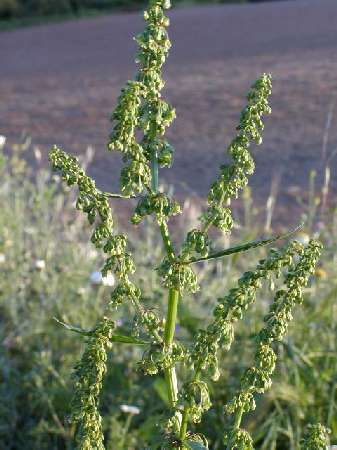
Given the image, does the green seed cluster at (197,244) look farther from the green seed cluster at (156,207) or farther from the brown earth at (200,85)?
the brown earth at (200,85)

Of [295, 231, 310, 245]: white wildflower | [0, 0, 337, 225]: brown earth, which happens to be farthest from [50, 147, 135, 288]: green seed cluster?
[0, 0, 337, 225]: brown earth

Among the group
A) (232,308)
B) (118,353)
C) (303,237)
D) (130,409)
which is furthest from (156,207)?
(303,237)

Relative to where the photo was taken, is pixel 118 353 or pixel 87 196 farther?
pixel 118 353

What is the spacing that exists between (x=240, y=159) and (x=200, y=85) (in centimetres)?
978

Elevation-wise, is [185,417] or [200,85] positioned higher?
[200,85]

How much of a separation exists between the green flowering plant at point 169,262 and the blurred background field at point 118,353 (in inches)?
40.5

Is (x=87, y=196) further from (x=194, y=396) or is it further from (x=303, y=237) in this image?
(x=303, y=237)

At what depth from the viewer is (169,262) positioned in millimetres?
1225

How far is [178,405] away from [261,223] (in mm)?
4031

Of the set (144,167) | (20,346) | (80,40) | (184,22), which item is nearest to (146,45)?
(144,167)

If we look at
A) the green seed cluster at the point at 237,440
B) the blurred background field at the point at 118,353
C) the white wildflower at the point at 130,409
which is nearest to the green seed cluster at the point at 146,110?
the green seed cluster at the point at 237,440

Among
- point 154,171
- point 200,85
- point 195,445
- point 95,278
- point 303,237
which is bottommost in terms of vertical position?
point 195,445

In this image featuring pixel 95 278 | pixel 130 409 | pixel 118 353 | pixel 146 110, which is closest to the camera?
pixel 146 110

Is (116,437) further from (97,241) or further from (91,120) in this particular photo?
(91,120)
